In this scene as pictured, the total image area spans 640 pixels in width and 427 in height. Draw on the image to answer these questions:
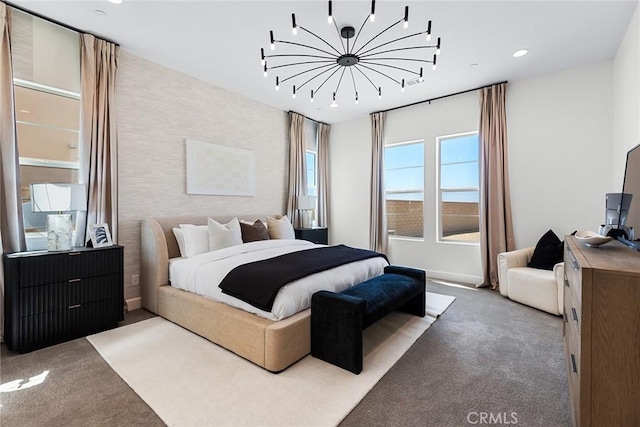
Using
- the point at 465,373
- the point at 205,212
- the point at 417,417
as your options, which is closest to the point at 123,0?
the point at 205,212

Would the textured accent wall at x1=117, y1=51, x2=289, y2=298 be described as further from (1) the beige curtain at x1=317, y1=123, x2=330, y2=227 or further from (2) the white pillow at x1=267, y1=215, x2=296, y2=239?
(1) the beige curtain at x1=317, y1=123, x2=330, y2=227

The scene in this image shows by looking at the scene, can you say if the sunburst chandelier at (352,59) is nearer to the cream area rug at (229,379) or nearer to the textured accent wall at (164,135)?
the textured accent wall at (164,135)

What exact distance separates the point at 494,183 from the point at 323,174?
321cm

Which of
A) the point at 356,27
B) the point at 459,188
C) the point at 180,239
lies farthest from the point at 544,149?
the point at 180,239

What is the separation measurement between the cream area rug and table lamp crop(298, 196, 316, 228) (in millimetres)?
2976

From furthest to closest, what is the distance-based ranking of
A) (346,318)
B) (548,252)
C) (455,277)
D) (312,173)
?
(312,173)
(455,277)
(548,252)
(346,318)

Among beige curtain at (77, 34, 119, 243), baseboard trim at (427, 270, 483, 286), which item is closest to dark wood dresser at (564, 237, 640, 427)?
baseboard trim at (427, 270, 483, 286)

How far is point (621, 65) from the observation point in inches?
124

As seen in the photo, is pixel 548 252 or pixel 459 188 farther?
pixel 459 188

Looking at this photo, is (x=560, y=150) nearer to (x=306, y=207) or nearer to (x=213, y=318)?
(x=306, y=207)

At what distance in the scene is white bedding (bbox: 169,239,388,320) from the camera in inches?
90.1

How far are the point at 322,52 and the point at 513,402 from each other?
3.62 meters

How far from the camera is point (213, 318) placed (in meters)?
2.53

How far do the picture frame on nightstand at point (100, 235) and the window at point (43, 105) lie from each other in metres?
0.46
